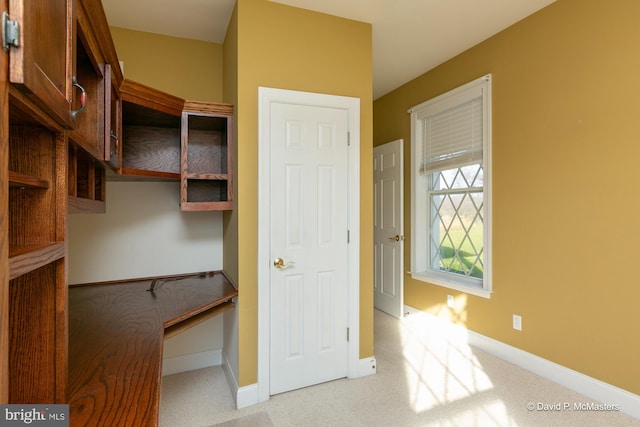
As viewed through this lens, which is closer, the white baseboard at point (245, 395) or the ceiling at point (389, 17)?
the white baseboard at point (245, 395)

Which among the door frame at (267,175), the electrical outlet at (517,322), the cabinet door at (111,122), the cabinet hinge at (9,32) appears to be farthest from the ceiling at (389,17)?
the electrical outlet at (517,322)

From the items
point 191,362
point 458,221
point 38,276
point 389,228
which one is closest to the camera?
point 38,276

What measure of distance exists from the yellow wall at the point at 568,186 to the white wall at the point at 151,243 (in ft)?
8.04

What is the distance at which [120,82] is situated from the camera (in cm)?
186

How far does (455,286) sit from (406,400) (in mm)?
1383

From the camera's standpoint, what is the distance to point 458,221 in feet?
11.3

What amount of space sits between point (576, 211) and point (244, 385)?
8.47ft

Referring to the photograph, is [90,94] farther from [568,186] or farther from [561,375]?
[561,375]

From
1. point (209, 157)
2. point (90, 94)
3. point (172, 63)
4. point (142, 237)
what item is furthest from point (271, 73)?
point (142, 237)

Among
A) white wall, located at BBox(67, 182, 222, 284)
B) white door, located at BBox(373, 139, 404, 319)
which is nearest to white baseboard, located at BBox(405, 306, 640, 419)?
white door, located at BBox(373, 139, 404, 319)

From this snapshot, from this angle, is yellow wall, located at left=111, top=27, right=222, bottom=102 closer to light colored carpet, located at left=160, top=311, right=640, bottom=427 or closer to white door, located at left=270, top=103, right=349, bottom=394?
white door, located at left=270, top=103, right=349, bottom=394

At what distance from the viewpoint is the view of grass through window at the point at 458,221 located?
322cm

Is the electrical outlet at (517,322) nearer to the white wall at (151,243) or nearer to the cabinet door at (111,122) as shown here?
the white wall at (151,243)

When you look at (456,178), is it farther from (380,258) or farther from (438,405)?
(438,405)
